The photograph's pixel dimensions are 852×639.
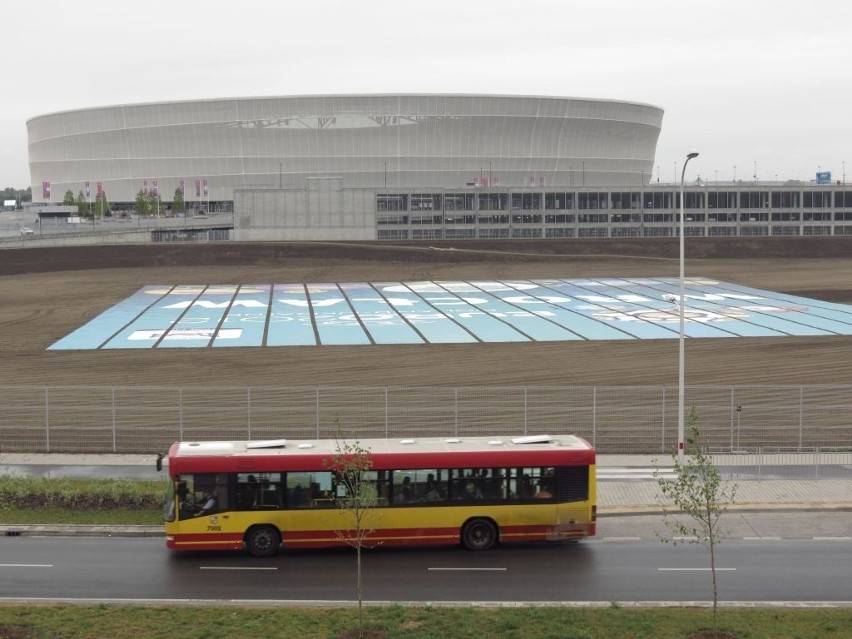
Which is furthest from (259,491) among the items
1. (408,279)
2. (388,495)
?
(408,279)

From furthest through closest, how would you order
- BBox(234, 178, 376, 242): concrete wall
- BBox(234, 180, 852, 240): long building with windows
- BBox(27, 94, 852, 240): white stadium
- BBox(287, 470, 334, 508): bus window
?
BBox(27, 94, 852, 240): white stadium
BBox(234, 180, 852, 240): long building with windows
BBox(234, 178, 376, 242): concrete wall
BBox(287, 470, 334, 508): bus window

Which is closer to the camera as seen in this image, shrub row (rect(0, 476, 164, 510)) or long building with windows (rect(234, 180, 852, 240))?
shrub row (rect(0, 476, 164, 510))

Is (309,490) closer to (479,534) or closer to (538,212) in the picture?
(479,534)

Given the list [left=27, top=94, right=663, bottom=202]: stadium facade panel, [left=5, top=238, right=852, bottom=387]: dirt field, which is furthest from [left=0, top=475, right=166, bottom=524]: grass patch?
[left=27, top=94, right=663, bottom=202]: stadium facade panel

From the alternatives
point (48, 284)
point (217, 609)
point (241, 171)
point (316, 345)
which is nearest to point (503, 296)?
point (316, 345)

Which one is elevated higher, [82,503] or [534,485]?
[534,485]

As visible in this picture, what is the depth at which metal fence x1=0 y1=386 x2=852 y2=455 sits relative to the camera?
31688mm

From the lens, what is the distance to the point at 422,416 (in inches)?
1302

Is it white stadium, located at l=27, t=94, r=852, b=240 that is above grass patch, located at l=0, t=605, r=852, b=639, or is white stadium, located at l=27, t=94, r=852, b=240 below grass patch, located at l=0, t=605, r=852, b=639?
above

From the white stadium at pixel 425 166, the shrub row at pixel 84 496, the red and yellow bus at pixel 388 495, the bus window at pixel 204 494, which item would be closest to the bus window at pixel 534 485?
the red and yellow bus at pixel 388 495

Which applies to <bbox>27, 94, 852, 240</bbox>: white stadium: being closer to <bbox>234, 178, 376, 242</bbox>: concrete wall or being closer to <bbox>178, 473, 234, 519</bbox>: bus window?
<bbox>234, 178, 376, 242</bbox>: concrete wall

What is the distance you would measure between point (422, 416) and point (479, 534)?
1133 cm

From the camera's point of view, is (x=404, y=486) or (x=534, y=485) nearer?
(x=404, y=486)

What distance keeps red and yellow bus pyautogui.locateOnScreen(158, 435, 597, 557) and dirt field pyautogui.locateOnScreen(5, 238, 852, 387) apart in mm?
16903
